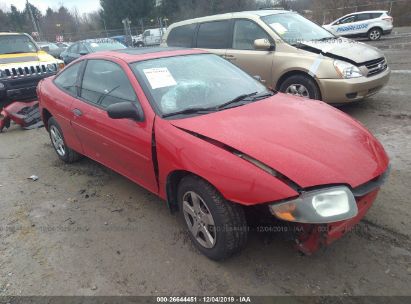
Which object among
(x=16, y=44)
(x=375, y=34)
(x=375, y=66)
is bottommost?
(x=375, y=34)

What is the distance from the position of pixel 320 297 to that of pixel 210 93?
1.96m

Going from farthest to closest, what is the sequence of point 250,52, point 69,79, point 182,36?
point 182,36, point 250,52, point 69,79

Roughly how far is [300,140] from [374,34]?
19.1 metres

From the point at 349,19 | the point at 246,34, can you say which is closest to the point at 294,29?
the point at 246,34

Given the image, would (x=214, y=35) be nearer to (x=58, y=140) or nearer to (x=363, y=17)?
(x=58, y=140)

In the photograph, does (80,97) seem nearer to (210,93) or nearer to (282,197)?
(210,93)

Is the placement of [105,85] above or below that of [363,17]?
above

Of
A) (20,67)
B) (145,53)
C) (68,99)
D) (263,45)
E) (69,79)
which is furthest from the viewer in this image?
(20,67)

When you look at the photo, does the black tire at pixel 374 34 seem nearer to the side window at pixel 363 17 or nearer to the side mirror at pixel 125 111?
the side window at pixel 363 17

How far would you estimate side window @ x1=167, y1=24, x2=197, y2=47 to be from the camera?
288 inches

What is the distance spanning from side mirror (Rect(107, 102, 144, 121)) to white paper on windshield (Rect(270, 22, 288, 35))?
3983 millimetres

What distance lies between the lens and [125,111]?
9.93ft

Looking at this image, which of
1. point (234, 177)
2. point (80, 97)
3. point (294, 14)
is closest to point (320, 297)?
point (234, 177)

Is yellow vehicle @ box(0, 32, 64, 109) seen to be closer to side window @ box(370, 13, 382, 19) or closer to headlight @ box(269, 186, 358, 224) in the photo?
headlight @ box(269, 186, 358, 224)
